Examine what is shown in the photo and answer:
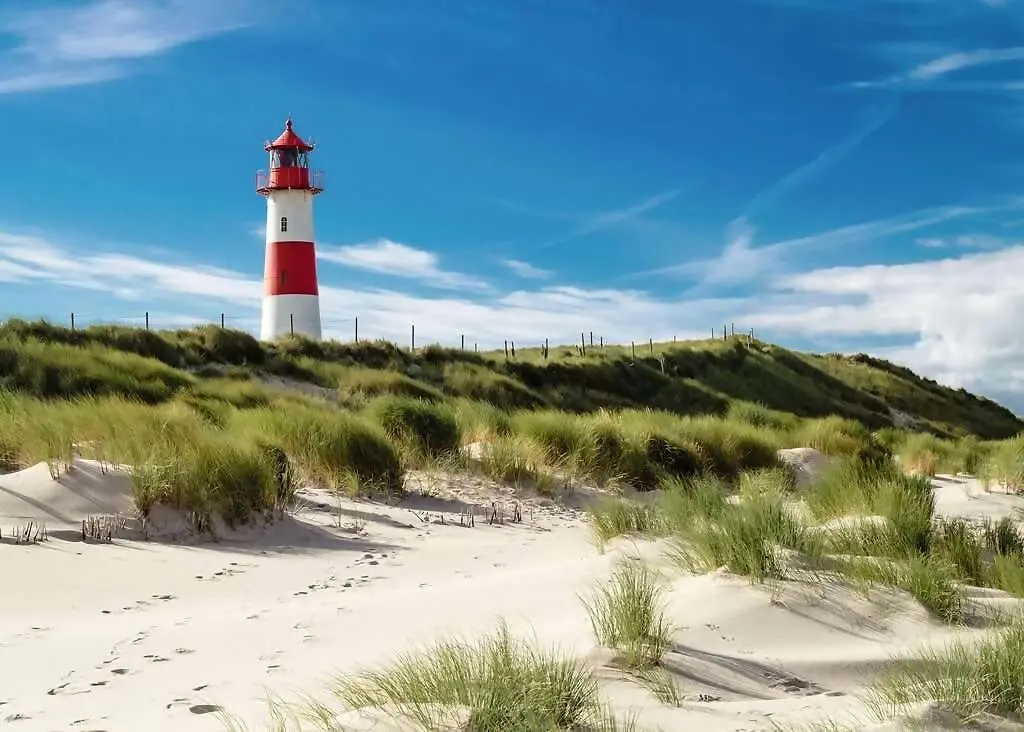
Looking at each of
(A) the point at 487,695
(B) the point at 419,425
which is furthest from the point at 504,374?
(A) the point at 487,695

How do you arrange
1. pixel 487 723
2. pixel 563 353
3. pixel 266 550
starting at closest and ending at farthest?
1. pixel 487 723
2. pixel 266 550
3. pixel 563 353

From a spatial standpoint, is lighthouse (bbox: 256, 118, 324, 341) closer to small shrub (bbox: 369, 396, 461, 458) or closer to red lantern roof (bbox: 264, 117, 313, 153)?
red lantern roof (bbox: 264, 117, 313, 153)

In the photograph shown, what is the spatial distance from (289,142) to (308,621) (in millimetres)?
31453

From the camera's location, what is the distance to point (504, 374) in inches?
1095

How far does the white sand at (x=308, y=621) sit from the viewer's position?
346 cm

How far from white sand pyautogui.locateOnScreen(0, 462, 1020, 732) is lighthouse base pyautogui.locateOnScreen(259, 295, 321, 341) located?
23.9 meters

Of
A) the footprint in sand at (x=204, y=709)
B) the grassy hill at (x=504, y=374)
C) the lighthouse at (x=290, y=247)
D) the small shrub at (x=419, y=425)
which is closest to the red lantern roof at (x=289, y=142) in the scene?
the lighthouse at (x=290, y=247)

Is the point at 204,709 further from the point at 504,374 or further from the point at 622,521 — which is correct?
the point at 504,374

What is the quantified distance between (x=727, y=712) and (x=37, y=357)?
54.7 ft

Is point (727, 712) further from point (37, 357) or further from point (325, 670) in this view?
point (37, 357)

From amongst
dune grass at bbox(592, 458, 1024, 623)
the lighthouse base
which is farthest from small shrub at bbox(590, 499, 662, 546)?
the lighthouse base

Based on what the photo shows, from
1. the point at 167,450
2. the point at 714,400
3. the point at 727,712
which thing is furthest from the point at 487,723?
the point at 714,400

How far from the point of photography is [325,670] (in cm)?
387

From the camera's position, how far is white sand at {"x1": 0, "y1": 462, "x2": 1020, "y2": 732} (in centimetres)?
346
